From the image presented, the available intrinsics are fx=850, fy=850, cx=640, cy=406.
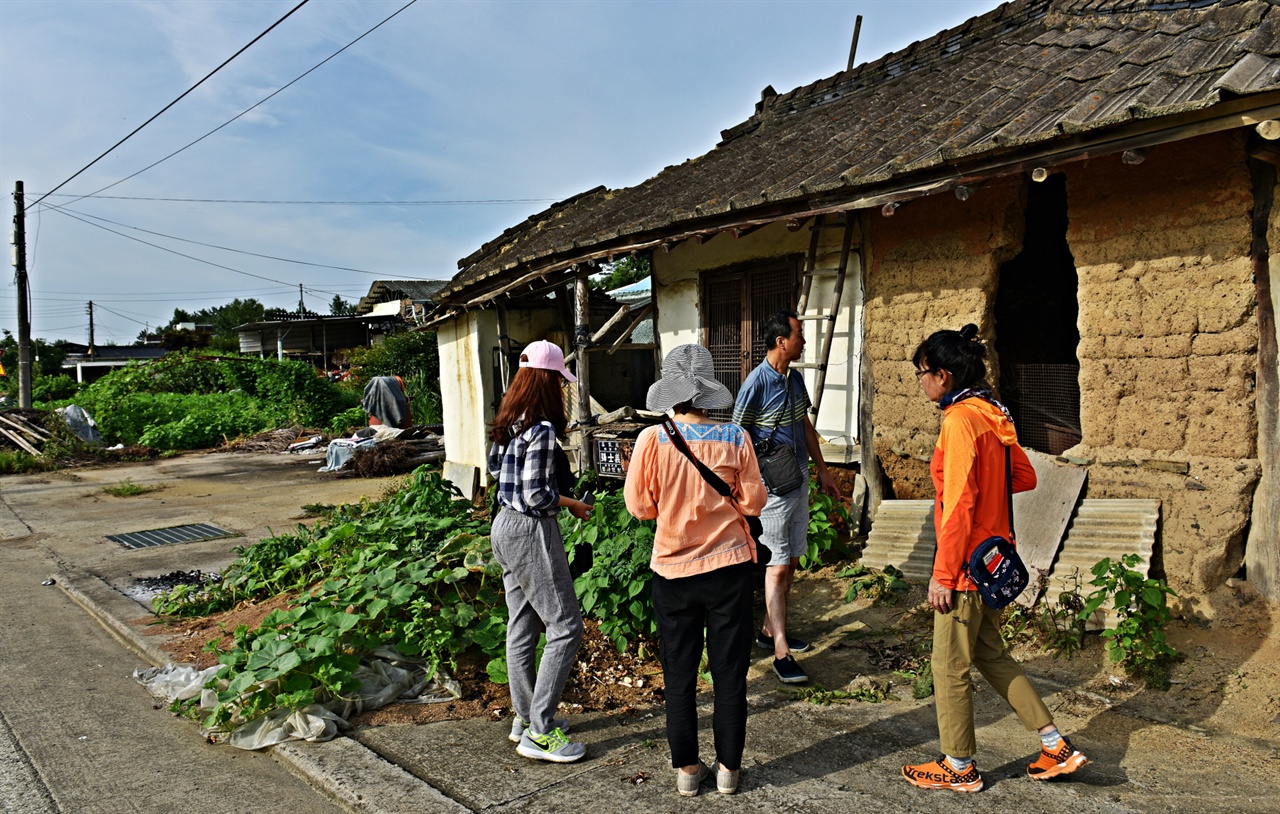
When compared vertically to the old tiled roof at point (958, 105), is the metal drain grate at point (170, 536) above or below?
below

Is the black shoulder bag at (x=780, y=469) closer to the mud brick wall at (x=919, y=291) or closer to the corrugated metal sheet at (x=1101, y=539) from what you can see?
the corrugated metal sheet at (x=1101, y=539)

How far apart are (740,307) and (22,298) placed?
880 inches

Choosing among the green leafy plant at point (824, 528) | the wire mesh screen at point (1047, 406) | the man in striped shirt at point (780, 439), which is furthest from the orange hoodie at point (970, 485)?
the wire mesh screen at point (1047, 406)

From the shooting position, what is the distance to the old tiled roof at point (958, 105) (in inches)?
189

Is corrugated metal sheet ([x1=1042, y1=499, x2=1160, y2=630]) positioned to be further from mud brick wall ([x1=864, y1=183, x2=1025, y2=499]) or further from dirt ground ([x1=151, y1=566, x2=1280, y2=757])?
mud brick wall ([x1=864, y1=183, x2=1025, y2=499])

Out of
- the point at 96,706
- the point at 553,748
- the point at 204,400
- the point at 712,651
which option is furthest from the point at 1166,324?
the point at 204,400

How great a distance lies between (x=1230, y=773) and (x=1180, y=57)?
13.7 feet

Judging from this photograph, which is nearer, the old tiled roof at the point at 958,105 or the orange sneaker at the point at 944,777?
the orange sneaker at the point at 944,777

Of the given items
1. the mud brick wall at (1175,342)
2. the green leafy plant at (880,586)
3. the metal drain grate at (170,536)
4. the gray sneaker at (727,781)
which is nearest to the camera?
the gray sneaker at (727,781)

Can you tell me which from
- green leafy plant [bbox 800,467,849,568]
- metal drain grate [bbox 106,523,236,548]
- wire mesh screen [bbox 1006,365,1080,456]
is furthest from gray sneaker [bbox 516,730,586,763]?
metal drain grate [bbox 106,523,236,548]

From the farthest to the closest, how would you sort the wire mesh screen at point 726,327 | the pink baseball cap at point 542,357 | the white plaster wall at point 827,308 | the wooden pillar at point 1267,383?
1. the wire mesh screen at point 726,327
2. the white plaster wall at point 827,308
3. the wooden pillar at point 1267,383
4. the pink baseball cap at point 542,357

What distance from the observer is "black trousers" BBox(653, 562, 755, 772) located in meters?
3.28

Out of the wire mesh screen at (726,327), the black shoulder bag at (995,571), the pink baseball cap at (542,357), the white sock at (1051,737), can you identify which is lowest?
the white sock at (1051,737)

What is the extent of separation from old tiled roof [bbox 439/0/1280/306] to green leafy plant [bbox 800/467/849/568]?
2222 millimetres
